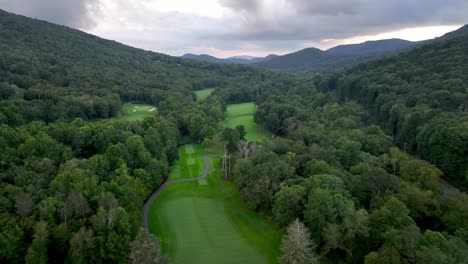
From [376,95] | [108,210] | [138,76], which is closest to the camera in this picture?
[108,210]

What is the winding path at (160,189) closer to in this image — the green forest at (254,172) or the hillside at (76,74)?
the green forest at (254,172)

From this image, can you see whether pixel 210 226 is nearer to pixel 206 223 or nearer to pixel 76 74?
pixel 206 223

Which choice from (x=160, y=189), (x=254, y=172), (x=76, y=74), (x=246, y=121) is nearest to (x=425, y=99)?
(x=246, y=121)

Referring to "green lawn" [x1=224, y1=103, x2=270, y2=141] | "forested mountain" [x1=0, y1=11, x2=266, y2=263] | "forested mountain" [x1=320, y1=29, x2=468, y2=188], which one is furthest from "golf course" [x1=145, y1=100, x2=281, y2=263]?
"forested mountain" [x1=320, y1=29, x2=468, y2=188]

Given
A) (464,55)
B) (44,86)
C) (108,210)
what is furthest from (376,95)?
(44,86)

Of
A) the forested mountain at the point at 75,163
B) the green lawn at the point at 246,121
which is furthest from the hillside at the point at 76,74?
the green lawn at the point at 246,121

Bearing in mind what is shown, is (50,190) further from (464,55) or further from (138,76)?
(464,55)
